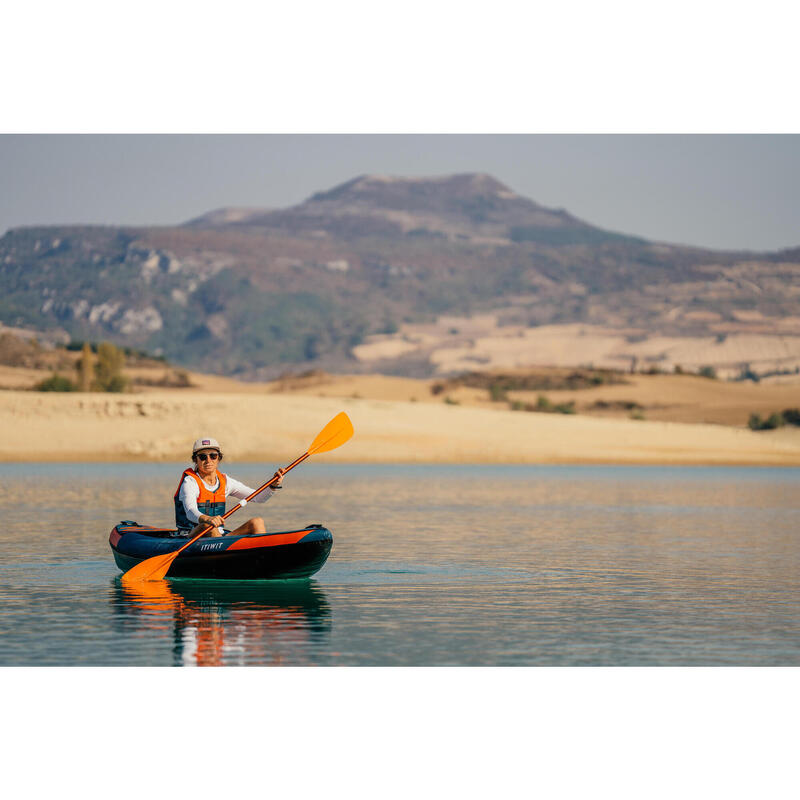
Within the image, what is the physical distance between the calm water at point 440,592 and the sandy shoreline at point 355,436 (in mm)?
20235

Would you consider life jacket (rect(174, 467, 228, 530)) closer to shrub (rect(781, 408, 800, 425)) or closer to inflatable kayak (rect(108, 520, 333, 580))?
inflatable kayak (rect(108, 520, 333, 580))

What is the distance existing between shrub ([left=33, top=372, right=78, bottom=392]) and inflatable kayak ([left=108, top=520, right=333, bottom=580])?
→ 4821 centimetres

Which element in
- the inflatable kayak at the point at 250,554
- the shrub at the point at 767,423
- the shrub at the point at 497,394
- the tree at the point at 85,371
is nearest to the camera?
the inflatable kayak at the point at 250,554

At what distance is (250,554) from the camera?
13.9 meters

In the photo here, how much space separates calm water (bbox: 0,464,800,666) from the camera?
10430mm

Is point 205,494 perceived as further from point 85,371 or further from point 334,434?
point 85,371

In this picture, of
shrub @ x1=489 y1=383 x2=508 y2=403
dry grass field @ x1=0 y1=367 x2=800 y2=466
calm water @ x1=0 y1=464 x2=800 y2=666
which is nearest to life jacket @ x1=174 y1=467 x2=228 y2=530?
calm water @ x1=0 y1=464 x2=800 y2=666

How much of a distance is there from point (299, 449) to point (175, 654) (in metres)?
37.5

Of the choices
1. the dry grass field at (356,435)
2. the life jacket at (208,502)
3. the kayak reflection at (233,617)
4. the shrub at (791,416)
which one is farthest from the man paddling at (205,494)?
the shrub at (791,416)

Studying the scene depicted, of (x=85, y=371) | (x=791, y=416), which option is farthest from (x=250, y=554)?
(x=791, y=416)

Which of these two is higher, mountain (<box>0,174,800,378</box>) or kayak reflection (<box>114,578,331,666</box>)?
mountain (<box>0,174,800,378</box>)

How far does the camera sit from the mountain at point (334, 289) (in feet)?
452

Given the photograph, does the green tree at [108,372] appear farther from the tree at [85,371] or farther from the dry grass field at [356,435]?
the dry grass field at [356,435]

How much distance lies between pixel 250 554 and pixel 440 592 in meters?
2.01
